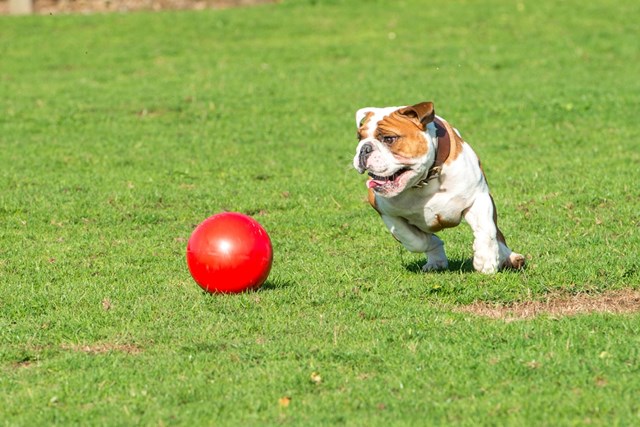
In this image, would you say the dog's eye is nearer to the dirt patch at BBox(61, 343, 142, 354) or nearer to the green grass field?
the green grass field

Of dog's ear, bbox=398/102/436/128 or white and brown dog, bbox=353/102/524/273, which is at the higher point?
dog's ear, bbox=398/102/436/128

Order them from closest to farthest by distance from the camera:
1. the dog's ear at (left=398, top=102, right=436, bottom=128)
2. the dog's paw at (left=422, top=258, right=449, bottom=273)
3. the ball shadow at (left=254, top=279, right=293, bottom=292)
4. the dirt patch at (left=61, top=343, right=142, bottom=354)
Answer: the dirt patch at (left=61, top=343, right=142, bottom=354)
the dog's ear at (left=398, top=102, right=436, bottom=128)
the ball shadow at (left=254, top=279, right=293, bottom=292)
the dog's paw at (left=422, top=258, right=449, bottom=273)

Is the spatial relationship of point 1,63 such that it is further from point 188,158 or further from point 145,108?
point 188,158

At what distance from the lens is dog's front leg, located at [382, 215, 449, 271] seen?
32.6 ft

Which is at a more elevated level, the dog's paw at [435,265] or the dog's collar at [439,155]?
the dog's collar at [439,155]

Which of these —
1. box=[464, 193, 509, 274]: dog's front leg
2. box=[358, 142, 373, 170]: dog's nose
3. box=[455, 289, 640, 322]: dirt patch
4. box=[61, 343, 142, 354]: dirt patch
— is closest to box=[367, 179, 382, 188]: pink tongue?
box=[358, 142, 373, 170]: dog's nose

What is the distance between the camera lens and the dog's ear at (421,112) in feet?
29.8

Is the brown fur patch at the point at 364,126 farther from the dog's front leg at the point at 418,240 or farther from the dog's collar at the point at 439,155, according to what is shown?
the dog's front leg at the point at 418,240

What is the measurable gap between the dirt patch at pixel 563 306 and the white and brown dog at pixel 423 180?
736 mm

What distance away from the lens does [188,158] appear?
672 inches

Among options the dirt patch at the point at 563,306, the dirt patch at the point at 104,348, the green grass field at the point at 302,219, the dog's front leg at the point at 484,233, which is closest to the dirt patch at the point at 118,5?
the green grass field at the point at 302,219

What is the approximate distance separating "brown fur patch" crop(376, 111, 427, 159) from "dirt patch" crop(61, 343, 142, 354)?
2637 mm

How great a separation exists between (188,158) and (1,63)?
10.9 m

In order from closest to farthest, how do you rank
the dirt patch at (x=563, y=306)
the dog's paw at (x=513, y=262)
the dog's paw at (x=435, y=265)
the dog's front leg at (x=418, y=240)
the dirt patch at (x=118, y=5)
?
the dirt patch at (x=563, y=306) < the dog's front leg at (x=418, y=240) < the dog's paw at (x=513, y=262) < the dog's paw at (x=435, y=265) < the dirt patch at (x=118, y=5)
